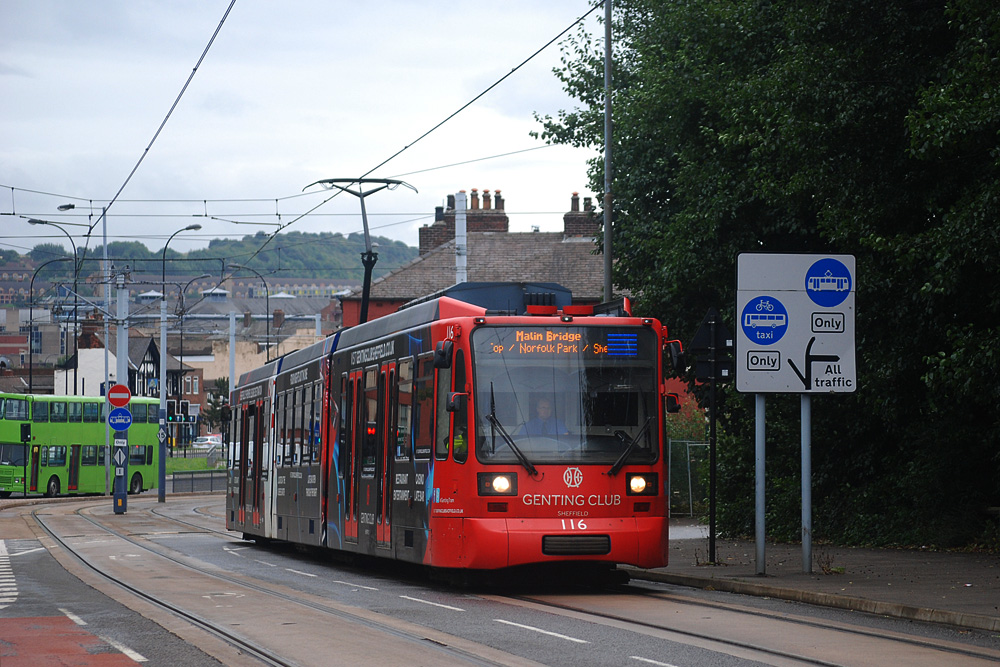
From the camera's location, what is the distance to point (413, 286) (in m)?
67.4

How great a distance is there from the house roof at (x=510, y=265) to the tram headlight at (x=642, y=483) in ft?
160

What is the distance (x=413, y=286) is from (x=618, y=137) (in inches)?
1576

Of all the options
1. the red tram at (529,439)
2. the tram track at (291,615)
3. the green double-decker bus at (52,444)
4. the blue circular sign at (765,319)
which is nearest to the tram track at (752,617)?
the red tram at (529,439)

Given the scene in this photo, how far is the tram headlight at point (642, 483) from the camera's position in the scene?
14.9 m

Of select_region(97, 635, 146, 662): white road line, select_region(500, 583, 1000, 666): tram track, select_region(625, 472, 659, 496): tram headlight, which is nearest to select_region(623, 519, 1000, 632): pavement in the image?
select_region(500, 583, 1000, 666): tram track

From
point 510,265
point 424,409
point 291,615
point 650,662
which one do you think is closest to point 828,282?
point 424,409

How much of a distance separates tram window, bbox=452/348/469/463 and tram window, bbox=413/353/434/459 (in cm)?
60

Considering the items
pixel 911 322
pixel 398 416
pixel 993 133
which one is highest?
pixel 993 133

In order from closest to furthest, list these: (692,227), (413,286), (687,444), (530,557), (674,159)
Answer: (530,557) → (692,227) → (674,159) → (687,444) → (413,286)

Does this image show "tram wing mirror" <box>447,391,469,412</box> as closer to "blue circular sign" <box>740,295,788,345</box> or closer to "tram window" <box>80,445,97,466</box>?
"blue circular sign" <box>740,295,788,345</box>

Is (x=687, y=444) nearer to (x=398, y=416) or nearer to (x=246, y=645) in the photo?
(x=398, y=416)

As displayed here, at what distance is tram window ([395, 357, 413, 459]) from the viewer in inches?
639

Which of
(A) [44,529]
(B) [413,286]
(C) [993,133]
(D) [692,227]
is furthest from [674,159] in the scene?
(B) [413,286]

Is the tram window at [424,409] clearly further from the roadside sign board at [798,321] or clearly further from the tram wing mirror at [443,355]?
the roadside sign board at [798,321]
